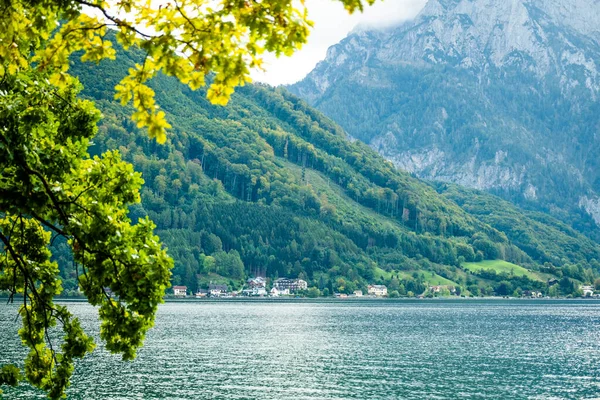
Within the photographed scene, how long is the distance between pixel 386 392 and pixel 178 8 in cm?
6049

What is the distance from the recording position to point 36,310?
58.7 ft

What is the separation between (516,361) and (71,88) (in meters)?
82.7

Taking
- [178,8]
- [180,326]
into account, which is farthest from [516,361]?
[178,8]

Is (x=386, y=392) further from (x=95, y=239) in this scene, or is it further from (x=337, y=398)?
(x=95, y=239)

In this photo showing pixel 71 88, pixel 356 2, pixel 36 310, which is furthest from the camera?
pixel 71 88

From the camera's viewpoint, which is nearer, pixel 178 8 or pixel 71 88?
pixel 178 8

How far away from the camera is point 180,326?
484ft

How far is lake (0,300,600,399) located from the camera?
6600 centimetres

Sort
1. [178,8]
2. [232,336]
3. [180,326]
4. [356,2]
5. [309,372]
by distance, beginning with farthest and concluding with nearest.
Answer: [180,326] → [232,336] → [309,372] → [178,8] → [356,2]

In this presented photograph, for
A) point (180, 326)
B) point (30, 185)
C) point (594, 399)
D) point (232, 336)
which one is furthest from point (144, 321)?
point (180, 326)

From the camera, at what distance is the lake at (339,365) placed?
217 feet

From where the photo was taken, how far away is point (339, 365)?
282 ft

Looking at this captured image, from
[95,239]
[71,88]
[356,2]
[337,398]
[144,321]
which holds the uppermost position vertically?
[71,88]

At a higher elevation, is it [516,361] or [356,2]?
[356,2]
